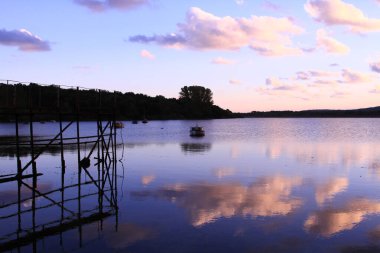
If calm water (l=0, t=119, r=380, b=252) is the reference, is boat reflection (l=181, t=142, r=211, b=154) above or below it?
below

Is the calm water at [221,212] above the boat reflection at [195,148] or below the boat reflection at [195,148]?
above

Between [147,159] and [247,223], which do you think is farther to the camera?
[147,159]

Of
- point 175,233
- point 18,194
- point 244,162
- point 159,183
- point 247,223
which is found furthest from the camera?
point 244,162

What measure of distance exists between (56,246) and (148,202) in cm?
830

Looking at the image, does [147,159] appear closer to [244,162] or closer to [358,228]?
[244,162]

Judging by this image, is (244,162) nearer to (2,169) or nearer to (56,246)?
(2,169)

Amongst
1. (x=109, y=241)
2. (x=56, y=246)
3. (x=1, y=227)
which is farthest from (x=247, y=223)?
(x=1, y=227)

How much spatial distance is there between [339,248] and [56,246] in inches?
444

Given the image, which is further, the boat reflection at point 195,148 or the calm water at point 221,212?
the boat reflection at point 195,148

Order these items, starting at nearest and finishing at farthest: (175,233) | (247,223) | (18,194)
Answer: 1. (175,233)
2. (247,223)
3. (18,194)

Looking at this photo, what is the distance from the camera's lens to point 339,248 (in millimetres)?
15648

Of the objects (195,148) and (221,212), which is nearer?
(221,212)

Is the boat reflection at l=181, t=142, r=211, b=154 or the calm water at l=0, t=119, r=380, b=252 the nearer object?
the calm water at l=0, t=119, r=380, b=252

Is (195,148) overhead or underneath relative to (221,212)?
underneath
